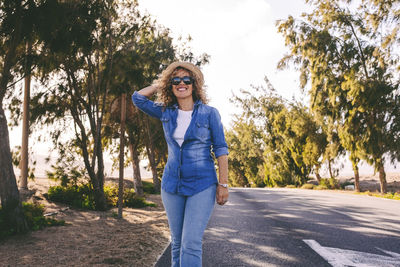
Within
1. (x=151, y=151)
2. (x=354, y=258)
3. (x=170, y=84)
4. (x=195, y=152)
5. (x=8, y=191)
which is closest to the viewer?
(x=195, y=152)

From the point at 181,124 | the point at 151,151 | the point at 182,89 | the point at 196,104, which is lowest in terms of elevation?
the point at 181,124

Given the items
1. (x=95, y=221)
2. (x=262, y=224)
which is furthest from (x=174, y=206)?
(x=95, y=221)

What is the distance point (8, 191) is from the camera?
708 cm

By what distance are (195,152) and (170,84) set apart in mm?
759

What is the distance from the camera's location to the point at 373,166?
2147 cm

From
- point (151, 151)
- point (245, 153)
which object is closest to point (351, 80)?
point (151, 151)

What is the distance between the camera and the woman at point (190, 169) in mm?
2713

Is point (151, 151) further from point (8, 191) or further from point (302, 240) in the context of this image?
point (302, 240)

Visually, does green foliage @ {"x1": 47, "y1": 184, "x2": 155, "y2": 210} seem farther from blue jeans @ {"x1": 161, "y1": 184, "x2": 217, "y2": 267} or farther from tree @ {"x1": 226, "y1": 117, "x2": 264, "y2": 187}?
tree @ {"x1": 226, "y1": 117, "x2": 264, "y2": 187}

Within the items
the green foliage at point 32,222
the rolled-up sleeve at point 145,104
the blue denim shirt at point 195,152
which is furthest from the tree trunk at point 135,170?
the blue denim shirt at point 195,152

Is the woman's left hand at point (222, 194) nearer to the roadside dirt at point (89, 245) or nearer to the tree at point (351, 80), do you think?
the roadside dirt at point (89, 245)

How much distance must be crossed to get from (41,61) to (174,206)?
7440mm

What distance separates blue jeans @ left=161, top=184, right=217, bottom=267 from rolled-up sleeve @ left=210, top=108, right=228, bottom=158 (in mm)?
291

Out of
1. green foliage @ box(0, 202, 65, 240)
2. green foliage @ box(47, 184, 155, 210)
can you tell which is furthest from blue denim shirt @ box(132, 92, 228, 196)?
green foliage @ box(47, 184, 155, 210)
